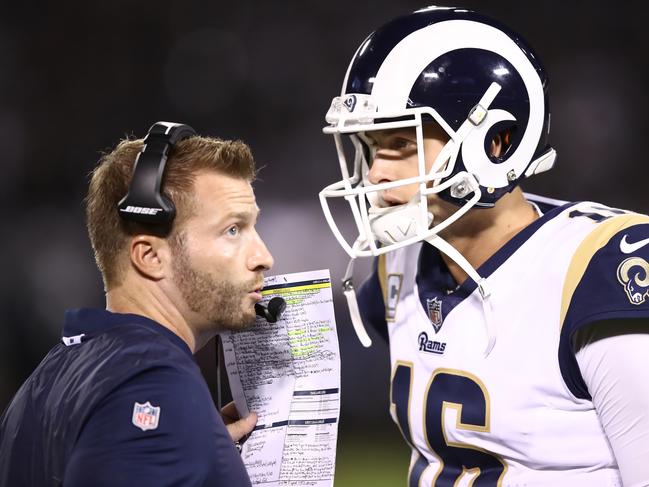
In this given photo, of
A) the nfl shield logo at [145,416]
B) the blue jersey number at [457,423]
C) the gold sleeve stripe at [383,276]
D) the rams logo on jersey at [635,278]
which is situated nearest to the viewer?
the nfl shield logo at [145,416]

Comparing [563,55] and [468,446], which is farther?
[563,55]

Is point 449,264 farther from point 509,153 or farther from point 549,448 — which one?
point 549,448

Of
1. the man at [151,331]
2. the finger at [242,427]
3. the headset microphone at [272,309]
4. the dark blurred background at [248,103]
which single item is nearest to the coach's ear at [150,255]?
the man at [151,331]

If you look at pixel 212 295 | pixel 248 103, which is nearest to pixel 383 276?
pixel 212 295

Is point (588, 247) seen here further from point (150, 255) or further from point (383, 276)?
point (150, 255)

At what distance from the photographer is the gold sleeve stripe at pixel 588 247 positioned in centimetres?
149

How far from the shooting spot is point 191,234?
150 cm

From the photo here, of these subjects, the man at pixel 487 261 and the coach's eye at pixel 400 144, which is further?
the coach's eye at pixel 400 144

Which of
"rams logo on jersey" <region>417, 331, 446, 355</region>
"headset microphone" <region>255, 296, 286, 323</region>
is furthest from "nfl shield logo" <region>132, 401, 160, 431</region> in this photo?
"rams logo on jersey" <region>417, 331, 446, 355</region>

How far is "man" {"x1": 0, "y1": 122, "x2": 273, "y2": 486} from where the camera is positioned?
1.25m

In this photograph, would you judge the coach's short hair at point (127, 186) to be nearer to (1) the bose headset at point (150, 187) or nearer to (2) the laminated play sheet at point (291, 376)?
(1) the bose headset at point (150, 187)

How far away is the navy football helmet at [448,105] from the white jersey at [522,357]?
0.46ft

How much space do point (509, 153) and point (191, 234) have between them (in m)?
0.64

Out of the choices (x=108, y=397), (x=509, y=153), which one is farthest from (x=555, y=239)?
(x=108, y=397)
